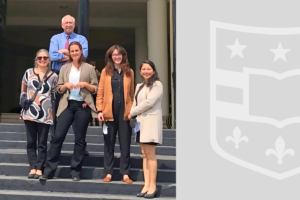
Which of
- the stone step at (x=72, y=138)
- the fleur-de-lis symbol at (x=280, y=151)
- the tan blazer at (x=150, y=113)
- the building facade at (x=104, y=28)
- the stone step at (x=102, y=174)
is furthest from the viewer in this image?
the building facade at (x=104, y=28)

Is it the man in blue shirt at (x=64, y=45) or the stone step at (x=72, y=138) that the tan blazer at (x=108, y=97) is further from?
the stone step at (x=72, y=138)

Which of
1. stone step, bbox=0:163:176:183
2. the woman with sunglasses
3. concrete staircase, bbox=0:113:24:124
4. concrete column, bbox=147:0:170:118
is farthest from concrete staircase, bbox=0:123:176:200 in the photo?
concrete staircase, bbox=0:113:24:124

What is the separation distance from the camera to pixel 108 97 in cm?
411

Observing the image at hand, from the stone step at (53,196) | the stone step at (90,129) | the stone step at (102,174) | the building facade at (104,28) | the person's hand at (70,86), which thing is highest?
the building facade at (104,28)

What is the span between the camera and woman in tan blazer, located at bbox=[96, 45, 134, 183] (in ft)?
13.5

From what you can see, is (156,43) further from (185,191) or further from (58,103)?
(185,191)

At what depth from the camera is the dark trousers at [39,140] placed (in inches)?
161

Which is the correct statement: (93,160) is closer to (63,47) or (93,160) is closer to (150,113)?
(150,113)

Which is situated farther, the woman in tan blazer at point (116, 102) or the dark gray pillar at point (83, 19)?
the dark gray pillar at point (83, 19)

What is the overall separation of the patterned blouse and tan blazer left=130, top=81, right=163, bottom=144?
103cm

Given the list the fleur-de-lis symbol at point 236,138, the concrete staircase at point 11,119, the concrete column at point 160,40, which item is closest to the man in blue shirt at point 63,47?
the fleur-de-lis symbol at point 236,138

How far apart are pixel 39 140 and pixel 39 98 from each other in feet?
1.65

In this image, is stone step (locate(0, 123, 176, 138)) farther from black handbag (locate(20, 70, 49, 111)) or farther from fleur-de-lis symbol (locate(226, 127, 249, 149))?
fleur-de-lis symbol (locate(226, 127, 249, 149))

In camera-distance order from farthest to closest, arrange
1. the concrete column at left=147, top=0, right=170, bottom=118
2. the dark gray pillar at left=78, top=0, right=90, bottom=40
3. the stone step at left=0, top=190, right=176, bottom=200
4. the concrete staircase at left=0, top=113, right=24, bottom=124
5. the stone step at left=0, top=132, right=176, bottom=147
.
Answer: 1. the concrete staircase at left=0, top=113, right=24, bottom=124
2. the concrete column at left=147, top=0, right=170, bottom=118
3. the stone step at left=0, top=132, right=176, bottom=147
4. the dark gray pillar at left=78, top=0, right=90, bottom=40
5. the stone step at left=0, top=190, right=176, bottom=200
